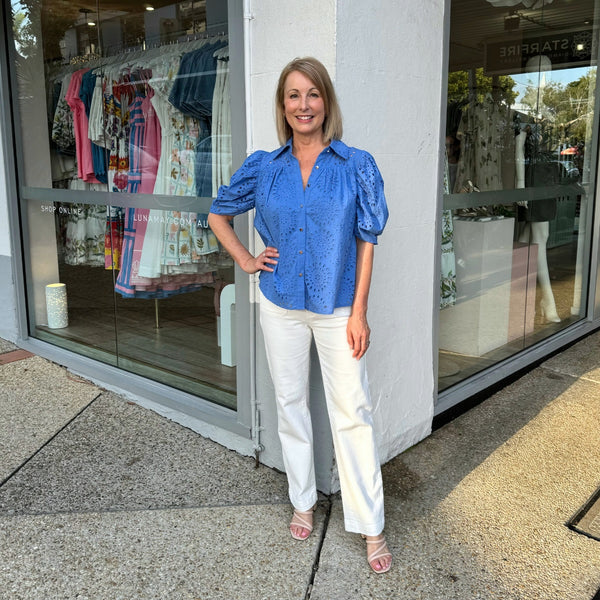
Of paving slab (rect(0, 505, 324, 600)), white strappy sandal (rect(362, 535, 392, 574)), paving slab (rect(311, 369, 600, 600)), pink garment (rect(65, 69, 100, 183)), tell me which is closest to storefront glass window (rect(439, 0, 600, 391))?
paving slab (rect(311, 369, 600, 600))

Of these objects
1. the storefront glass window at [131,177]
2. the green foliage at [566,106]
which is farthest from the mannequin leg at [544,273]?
the storefront glass window at [131,177]

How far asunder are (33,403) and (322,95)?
2.77 metres

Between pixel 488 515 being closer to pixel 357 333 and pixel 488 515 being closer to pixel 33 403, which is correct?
pixel 357 333

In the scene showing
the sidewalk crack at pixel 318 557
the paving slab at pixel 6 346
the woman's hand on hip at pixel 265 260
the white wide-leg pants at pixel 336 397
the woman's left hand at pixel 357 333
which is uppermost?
the woman's hand on hip at pixel 265 260

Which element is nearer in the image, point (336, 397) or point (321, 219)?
point (321, 219)

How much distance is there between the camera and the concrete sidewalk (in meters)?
2.38

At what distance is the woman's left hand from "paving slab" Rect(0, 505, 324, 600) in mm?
838

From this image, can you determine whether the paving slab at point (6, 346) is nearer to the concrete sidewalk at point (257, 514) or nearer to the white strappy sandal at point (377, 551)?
the concrete sidewalk at point (257, 514)

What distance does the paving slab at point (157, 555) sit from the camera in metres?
2.34

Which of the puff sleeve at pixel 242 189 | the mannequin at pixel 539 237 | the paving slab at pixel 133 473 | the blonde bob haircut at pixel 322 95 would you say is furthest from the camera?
the mannequin at pixel 539 237

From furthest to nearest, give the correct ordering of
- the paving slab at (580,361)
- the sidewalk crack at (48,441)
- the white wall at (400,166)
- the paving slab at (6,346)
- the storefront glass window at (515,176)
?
the paving slab at (6,346) → the paving slab at (580,361) → the storefront glass window at (515,176) → the sidewalk crack at (48,441) → the white wall at (400,166)

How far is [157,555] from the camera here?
254 centimetres

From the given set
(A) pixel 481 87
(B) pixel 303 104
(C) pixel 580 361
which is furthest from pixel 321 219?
(C) pixel 580 361

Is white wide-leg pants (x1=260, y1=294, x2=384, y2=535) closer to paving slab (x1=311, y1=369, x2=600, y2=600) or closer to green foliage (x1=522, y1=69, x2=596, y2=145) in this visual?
paving slab (x1=311, y1=369, x2=600, y2=600)
